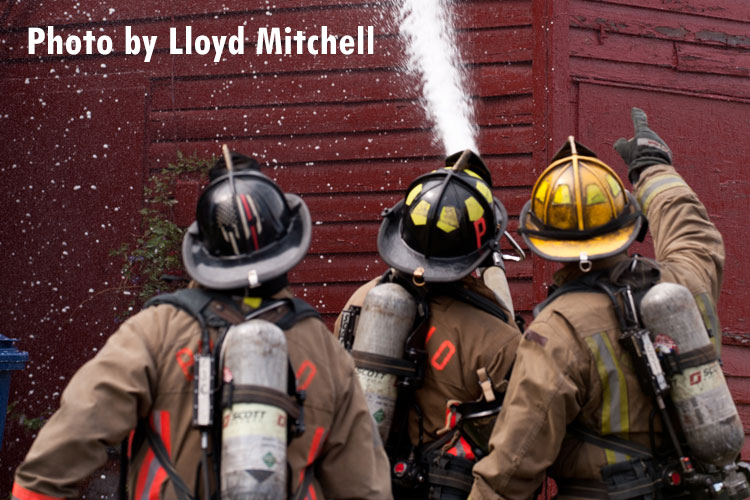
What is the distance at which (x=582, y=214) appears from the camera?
9.82 ft

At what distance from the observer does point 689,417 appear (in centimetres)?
269

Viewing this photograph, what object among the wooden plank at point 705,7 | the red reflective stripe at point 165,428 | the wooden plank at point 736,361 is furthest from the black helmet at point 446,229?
the wooden plank at point 705,7

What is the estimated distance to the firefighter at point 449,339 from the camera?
3.19 metres

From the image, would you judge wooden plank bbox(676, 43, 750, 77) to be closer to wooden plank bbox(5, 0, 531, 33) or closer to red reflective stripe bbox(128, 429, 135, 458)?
wooden plank bbox(5, 0, 531, 33)

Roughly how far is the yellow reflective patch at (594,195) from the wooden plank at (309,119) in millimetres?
2752

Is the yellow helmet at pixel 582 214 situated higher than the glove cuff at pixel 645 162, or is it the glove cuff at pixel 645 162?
the glove cuff at pixel 645 162

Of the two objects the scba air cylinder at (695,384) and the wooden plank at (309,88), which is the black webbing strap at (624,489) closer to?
the scba air cylinder at (695,384)

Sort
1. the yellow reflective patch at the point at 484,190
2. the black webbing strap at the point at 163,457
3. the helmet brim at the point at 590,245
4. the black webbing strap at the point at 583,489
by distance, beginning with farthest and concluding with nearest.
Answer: the yellow reflective patch at the point at 484,190 < the helmet brim at the point at 590,245 < the black webbing strap at the point at 583,489 < the black webbing strap at the point at 163,457

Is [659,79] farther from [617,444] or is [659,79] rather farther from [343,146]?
[617,444]

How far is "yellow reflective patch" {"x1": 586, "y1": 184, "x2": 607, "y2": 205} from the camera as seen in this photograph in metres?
3.00

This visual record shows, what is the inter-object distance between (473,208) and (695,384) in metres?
1.10

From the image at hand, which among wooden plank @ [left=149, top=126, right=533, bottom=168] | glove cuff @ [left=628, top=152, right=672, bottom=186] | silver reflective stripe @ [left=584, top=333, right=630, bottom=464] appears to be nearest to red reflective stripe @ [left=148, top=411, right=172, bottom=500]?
silver reflective stripe @ [left=584, top=333, right=630, bottom=464]

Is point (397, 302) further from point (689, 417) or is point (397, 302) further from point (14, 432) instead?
point (14, 432)

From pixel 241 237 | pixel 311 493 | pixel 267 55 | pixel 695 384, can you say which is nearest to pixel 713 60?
pixel 267 55
